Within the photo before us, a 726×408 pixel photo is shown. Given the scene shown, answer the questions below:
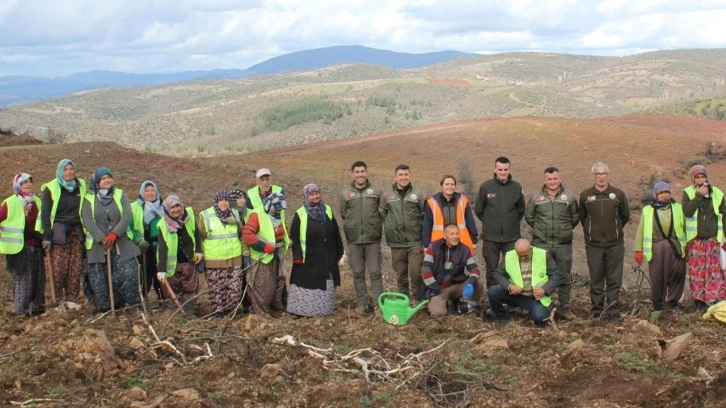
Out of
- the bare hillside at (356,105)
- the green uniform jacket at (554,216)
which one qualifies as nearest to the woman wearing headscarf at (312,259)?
the green uniform jacket at (554,216)

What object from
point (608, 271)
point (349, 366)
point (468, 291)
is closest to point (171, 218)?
point (349, 366)

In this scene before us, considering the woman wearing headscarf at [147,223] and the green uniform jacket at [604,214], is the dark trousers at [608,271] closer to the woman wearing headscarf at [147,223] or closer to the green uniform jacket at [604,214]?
the green uniform jacket at [604,214]

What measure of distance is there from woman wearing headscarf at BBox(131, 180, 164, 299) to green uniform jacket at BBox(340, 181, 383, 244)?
195cm

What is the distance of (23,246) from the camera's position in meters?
7.53

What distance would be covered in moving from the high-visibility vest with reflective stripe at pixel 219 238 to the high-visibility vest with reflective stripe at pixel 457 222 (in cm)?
197

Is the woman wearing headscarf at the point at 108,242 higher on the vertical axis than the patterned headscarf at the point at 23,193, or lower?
lower

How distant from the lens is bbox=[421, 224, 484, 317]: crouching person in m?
7.51

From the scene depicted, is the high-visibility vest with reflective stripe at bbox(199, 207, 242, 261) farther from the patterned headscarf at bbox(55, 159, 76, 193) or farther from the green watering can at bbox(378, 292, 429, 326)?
the green watering can at bbox(378, 292, 429, 326)

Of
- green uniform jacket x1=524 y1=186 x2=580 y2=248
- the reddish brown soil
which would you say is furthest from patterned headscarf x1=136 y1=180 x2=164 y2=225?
green uniform jacket x1=524 y1=186 x2=580 y2=248

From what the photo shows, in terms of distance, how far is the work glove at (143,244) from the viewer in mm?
7820

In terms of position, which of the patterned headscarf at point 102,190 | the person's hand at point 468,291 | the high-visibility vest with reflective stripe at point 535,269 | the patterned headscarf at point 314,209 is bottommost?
the person's hand at point 468,291

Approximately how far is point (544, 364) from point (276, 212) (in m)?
3.37

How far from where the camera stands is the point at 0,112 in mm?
66688

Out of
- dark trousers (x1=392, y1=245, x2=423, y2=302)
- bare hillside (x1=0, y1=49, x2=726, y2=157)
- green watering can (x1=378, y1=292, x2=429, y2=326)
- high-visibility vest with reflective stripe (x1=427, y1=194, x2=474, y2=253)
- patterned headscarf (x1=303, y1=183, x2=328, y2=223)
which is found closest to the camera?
green watering can (x1=378, y1=292, x2=429, y2=326)
